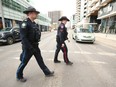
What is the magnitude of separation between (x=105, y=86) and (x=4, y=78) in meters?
2.86

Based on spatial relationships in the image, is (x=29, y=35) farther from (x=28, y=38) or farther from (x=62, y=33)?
(x=62, y=33)

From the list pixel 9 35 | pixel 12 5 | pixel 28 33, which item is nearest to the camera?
pixel 28 33

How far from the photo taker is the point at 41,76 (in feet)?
11.7

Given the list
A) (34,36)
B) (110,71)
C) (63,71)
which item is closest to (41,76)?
(63,71)

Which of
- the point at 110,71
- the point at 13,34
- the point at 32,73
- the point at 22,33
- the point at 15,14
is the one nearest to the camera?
the point at 22,33

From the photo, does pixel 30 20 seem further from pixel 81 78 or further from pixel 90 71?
pixel 90 71

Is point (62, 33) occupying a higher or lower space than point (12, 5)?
lower

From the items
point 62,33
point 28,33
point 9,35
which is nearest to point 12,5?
point 9,35

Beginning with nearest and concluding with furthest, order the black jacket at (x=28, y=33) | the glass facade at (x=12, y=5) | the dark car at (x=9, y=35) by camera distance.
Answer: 1. the black jacket at (x=28, y=33)
2. the dark car at (x=9, y=35)
3. the glass facade at (x=12, y=5)

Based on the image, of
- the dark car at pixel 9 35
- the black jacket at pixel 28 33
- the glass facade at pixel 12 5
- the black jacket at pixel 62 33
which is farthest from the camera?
the glass facade at pixel 12 5

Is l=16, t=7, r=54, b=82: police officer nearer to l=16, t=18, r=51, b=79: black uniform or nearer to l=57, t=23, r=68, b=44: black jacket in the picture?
l=16, t=18, r=51, b=79: black uniform

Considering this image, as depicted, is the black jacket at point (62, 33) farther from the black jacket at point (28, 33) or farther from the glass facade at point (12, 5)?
the glass facade at point (12, 5)

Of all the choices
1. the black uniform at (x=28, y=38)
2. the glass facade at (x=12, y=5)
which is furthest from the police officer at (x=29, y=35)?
the glass facade at (x=12, y=5)

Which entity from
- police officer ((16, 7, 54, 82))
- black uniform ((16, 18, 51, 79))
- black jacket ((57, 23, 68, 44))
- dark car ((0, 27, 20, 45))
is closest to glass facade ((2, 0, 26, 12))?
dark car ((0, 27, 20, 45))
